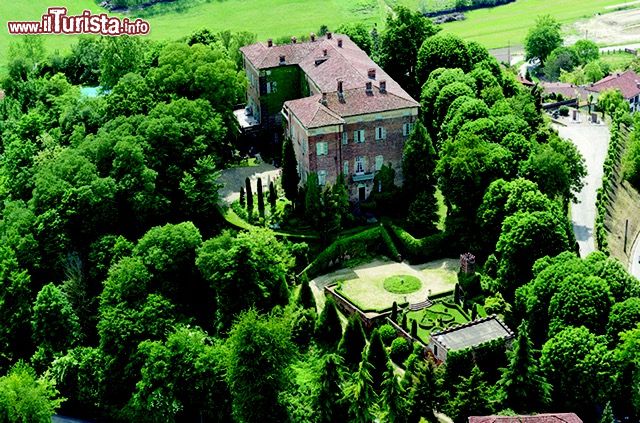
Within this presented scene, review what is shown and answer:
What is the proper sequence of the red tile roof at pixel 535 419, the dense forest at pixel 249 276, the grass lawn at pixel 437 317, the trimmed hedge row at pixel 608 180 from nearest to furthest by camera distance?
the red tile roof at pixel 535 419 → the dense forest at pixel 249 276 → the grass lawn at pixel 437 317 → the trimmed hedge row at pixel 608 180

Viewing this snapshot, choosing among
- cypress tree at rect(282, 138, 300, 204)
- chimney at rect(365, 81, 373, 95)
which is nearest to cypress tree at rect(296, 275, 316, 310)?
cypress tree at rect(282, 138, 300, 204)

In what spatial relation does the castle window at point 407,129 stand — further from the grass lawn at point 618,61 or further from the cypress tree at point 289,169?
the grass lawn at point 618,61

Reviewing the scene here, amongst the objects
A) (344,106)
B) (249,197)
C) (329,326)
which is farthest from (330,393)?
(344,106)

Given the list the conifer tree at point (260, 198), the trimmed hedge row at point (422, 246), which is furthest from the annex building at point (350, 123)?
the trimmed hedge row at point (422, 246)

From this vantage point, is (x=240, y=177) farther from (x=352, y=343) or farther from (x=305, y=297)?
(x=352, y=343)

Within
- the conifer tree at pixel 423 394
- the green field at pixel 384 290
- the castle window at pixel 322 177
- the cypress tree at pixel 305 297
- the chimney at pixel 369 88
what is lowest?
the conifer tree at pixel 423 394

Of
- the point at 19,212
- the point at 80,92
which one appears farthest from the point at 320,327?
the point at 80,92
